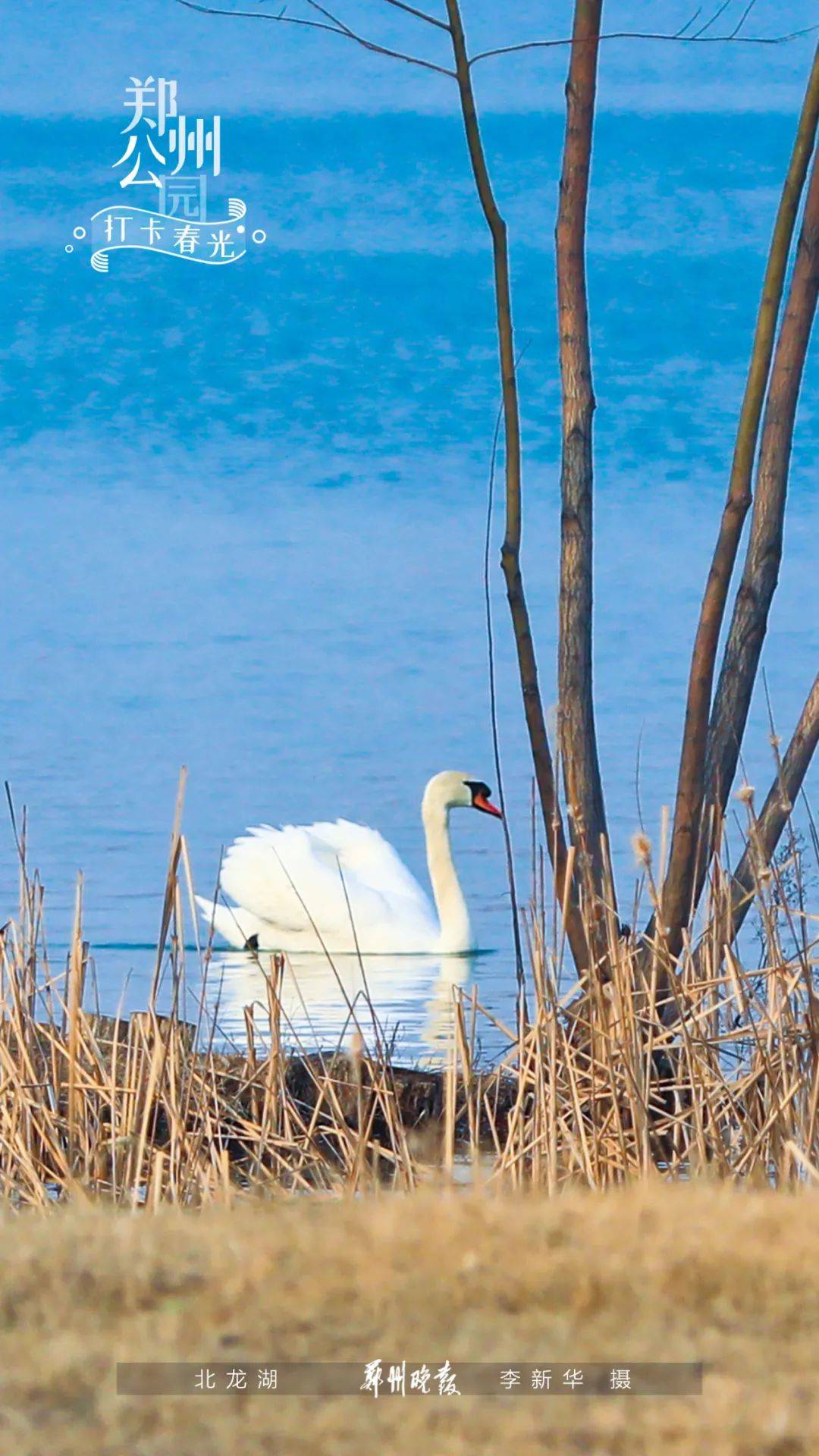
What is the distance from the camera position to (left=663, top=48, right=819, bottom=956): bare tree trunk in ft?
17.2

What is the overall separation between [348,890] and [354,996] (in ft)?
8.44

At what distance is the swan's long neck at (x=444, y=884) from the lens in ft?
35.6

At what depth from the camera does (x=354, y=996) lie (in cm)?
826

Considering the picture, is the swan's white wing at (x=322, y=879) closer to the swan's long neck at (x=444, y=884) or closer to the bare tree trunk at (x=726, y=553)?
the swan's long neck at (x=444, y=884)

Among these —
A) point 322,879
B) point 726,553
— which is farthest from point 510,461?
point 322,879

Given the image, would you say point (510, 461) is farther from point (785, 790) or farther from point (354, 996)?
point (354, 996)

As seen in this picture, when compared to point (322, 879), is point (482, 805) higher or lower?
higher

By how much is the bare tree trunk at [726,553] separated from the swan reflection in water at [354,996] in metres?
2.50

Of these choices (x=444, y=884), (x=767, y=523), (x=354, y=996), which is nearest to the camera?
(x=767, y=523)

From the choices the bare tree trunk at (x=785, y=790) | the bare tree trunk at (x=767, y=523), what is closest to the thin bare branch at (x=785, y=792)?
the bare tree trunk at (x=785, y=790)

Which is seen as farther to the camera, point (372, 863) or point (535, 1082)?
point (372, 863)

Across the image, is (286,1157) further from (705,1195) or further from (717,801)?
(705,1195)

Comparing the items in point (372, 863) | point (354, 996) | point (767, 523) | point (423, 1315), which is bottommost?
point (423, 1315)

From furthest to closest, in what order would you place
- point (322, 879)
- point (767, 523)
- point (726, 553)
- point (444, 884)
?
1. point (444, 884)
2. point (322, 879)
3. point (767, 523)
4. point (726, 553)
